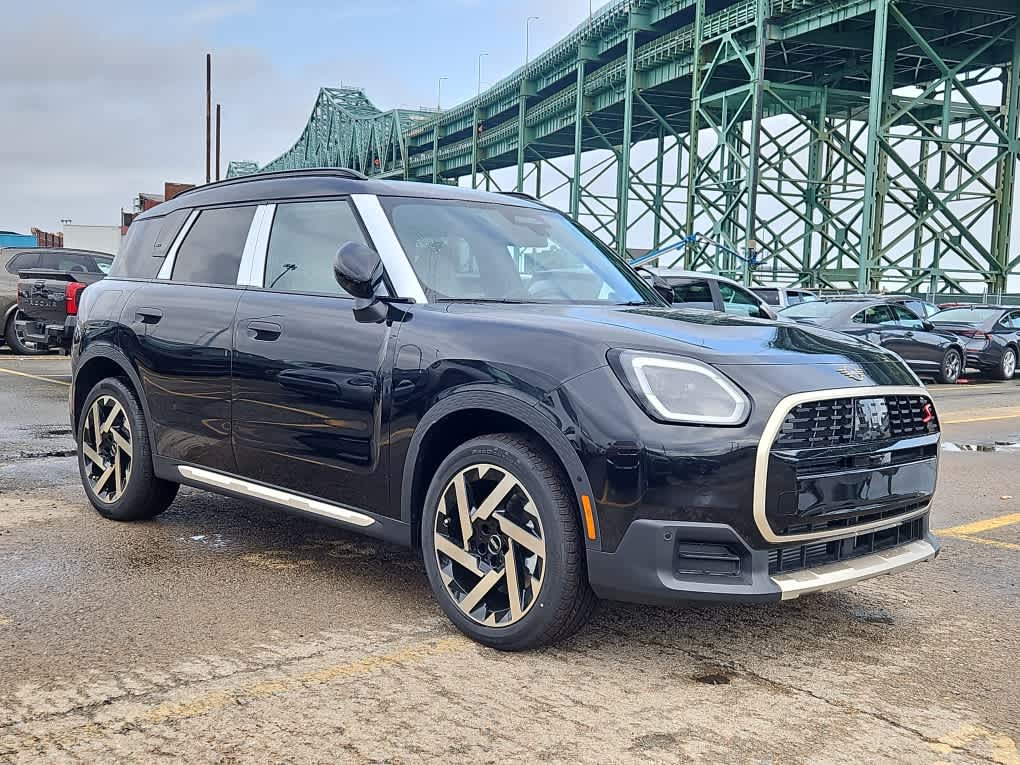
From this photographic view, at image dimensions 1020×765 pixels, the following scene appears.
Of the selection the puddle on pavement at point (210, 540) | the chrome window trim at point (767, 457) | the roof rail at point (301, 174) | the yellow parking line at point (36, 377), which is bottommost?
the puddle on pavement at point (210, 540)

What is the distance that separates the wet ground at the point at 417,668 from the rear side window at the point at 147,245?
4.59 feet

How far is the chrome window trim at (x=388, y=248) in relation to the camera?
4.11m

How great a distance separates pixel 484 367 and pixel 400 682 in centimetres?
109

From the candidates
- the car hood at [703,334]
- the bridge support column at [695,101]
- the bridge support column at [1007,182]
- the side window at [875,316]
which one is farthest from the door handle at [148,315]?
the bridge support column at [695,101]

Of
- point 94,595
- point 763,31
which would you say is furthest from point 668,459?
point 763,31

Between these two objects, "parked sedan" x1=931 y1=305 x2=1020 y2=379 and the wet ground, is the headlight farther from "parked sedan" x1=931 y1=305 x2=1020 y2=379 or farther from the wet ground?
"parked sedan" x1=931 y1=305 x2=1020 y2=379

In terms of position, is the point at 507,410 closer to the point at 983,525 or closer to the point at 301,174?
the point at 301,174

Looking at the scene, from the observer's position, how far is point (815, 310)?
17844 mm

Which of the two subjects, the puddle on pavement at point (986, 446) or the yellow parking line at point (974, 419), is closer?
the puddle on pavement at point (986, 446)

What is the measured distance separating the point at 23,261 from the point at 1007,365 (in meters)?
18.6

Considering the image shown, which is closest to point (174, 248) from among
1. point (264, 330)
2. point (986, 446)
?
point (264, 330)

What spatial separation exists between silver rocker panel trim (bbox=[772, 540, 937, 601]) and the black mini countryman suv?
0.01m

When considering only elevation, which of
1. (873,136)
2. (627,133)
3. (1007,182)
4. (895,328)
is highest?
(627,133)

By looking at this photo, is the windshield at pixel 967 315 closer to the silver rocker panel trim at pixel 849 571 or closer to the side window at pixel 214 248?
the silver rocker panel trim at pixel 849 571
